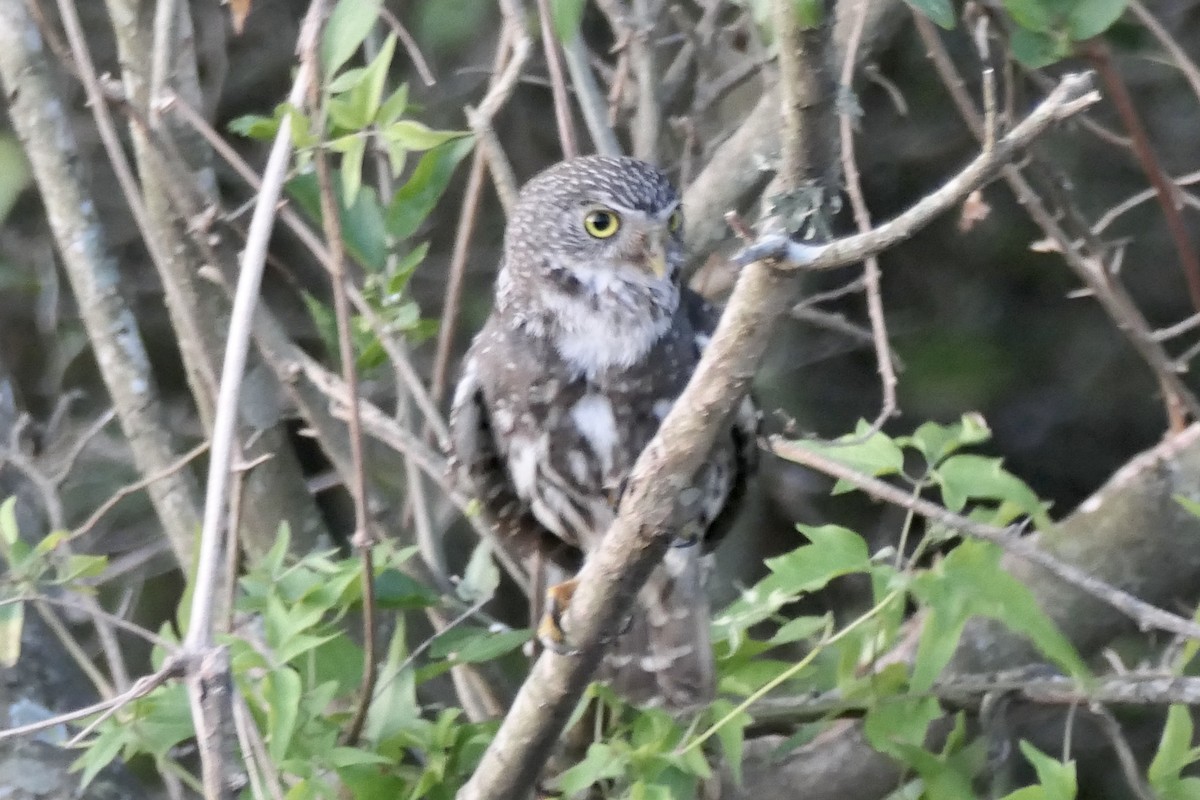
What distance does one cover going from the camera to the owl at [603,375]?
1967 millimetres

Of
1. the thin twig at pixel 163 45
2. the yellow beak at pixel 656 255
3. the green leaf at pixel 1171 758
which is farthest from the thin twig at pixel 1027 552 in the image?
the thin twig at pixel 163 45

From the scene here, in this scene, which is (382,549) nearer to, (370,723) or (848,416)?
(370,723)

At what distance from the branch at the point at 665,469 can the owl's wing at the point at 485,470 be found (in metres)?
0.56

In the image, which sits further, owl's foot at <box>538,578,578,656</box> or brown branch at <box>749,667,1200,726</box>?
brown branch at <box>749,667,1200,726</box>

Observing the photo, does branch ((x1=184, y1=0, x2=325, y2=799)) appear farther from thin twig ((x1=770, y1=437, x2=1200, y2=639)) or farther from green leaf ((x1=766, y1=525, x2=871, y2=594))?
thin twig ((x1=770, y1=437, x2=1200, y2=639))

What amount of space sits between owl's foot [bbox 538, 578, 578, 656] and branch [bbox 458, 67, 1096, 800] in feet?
0.04

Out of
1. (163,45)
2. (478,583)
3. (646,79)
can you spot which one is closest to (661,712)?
(478,583)

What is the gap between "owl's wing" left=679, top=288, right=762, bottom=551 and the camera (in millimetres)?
1998

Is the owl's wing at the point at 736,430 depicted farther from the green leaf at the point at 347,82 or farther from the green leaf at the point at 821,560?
the green leaf at the point at 347,82

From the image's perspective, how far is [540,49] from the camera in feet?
9.49

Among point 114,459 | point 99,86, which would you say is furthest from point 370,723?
point 114,459

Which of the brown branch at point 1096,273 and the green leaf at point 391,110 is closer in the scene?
the green leaf at point 391,110

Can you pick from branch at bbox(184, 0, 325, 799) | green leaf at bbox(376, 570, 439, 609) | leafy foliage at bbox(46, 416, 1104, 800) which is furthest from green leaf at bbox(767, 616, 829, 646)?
branch at bbox(184, 0, 325, 799)

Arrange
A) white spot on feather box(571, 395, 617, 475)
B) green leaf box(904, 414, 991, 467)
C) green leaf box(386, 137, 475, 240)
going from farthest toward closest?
white spot on feather box(571, 395, 617, 475), green leaf box(386, 137, 475, 240), green leaf box(904, 414, 991, 467)
